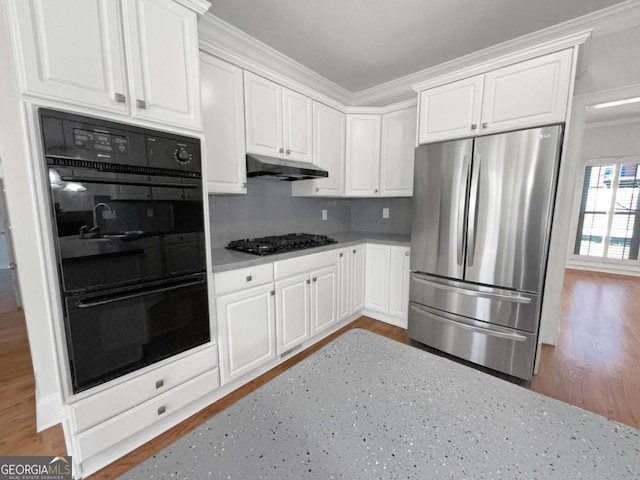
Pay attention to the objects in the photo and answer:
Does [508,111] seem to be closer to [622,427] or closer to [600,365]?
[622,427]

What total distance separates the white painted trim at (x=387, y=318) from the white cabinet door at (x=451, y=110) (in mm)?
1790

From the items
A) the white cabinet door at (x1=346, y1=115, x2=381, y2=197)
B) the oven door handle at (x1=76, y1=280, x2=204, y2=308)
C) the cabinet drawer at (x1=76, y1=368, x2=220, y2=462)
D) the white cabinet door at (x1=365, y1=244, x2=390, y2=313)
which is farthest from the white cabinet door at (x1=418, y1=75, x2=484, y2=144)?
the cabinet drawer at (x1=76, y1=368, x2=220, y2=462)

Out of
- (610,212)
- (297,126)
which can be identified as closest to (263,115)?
(297,126)

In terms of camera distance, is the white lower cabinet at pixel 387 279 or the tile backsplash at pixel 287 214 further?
the white lower cabinet at pixel 387 279

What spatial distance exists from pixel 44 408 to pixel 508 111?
357 centimetres

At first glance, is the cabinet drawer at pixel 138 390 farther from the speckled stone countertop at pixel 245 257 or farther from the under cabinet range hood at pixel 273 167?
the under cabinet range hood at pixel 273 167

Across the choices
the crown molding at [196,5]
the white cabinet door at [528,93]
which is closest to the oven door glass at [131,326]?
the crown molding at [196,5]

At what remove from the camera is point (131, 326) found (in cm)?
141

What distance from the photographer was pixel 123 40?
1286 millimetres

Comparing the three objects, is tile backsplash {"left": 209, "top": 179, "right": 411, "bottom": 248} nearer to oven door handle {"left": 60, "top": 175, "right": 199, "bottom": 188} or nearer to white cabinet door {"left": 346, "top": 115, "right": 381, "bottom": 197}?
white cabinet door {"left": 346, "top": 115, "right": 381, "bottom": 197}

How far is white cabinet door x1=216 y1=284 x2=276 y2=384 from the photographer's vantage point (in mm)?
1833

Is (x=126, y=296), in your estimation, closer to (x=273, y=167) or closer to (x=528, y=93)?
(x=273, y=167)

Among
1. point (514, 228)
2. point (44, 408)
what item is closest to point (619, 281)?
point (514, 228)

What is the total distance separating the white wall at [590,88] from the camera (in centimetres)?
208
